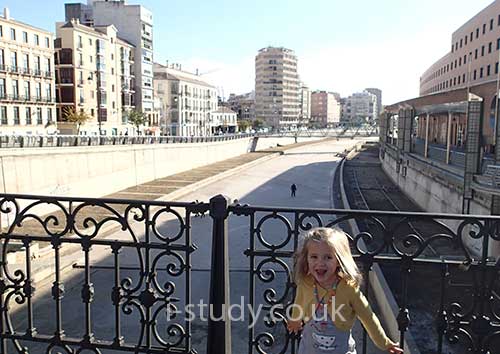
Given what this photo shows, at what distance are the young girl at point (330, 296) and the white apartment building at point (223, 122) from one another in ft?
313

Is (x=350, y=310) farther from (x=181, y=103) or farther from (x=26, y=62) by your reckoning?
(x=181, y=103)

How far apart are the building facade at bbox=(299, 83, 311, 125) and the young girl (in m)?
157

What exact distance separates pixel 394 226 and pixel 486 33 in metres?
51.4

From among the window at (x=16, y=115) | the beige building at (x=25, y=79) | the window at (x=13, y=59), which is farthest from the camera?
the window at (x=16, y=115)

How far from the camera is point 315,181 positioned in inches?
1875

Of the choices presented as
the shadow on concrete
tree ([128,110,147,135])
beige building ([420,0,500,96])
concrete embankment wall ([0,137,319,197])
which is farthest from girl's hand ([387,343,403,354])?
tree ([128,110,147,135])

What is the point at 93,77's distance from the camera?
5222cm

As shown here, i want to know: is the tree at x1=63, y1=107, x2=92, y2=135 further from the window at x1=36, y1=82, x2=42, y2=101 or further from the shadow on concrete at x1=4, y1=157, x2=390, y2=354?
the shadow on concrete at x1=4, y1=157, x2=390, y2=354

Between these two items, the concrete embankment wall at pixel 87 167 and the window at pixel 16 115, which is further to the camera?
the window at pixel 16 115

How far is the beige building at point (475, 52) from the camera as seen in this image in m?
44.6

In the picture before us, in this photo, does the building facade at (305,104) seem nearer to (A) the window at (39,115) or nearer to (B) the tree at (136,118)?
(B) the tree at (136,118)

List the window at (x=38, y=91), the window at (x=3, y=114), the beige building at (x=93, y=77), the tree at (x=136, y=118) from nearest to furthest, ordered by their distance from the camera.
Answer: the window at (x=3, y=114) → the window at (x=38, y=91) → the beige building at (x=93, y=77) → the tree at (x=136, y=118)

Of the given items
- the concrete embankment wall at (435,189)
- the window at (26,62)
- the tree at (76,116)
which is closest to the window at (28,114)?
the window at (26,62)

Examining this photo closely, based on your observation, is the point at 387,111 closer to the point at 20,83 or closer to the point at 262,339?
the point at 20,83
